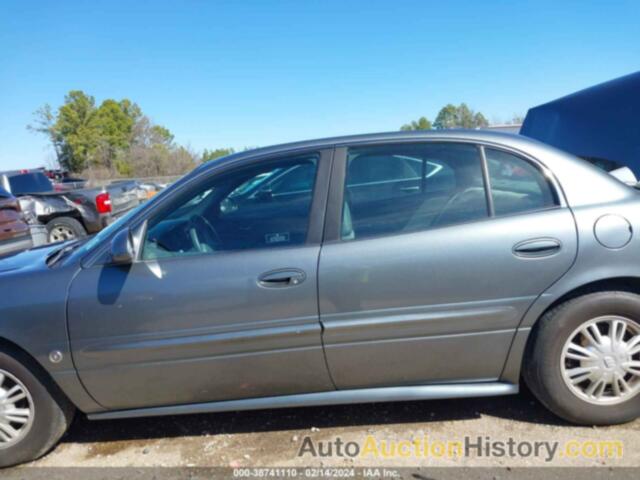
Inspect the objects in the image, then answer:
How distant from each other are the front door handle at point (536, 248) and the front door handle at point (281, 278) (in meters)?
1.08

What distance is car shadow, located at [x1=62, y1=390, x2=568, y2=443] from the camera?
260cm

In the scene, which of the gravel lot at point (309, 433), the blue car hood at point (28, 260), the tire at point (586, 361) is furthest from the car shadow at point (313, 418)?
the blue car hood at point (28, 260)

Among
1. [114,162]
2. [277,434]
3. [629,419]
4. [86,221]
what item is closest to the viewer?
[629,419]

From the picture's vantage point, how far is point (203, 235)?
2492 mm

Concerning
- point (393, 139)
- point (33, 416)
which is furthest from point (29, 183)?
point (393, 139)

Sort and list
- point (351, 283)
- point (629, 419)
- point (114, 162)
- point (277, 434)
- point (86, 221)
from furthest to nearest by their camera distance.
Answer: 1. point (114, 162)
2. point (86, 221)
3. point (277, 434)
4. point (629, 419)
5. point (351, 283)

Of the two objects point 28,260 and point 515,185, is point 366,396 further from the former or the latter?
point 28,260

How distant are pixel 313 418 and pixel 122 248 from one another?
4.78ft

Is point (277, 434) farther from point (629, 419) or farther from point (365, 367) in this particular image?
point (629, 419)

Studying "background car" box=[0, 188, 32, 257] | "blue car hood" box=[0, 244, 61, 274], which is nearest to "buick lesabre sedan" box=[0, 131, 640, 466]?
"blue car hood" box=[0, 244, 61, 274]

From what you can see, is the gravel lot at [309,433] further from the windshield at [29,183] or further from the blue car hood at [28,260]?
the windshield at [29,183]

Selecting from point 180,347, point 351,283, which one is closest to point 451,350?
point 351,283

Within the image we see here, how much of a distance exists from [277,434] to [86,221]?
27.1 ft

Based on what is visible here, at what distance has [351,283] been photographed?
2.23m
